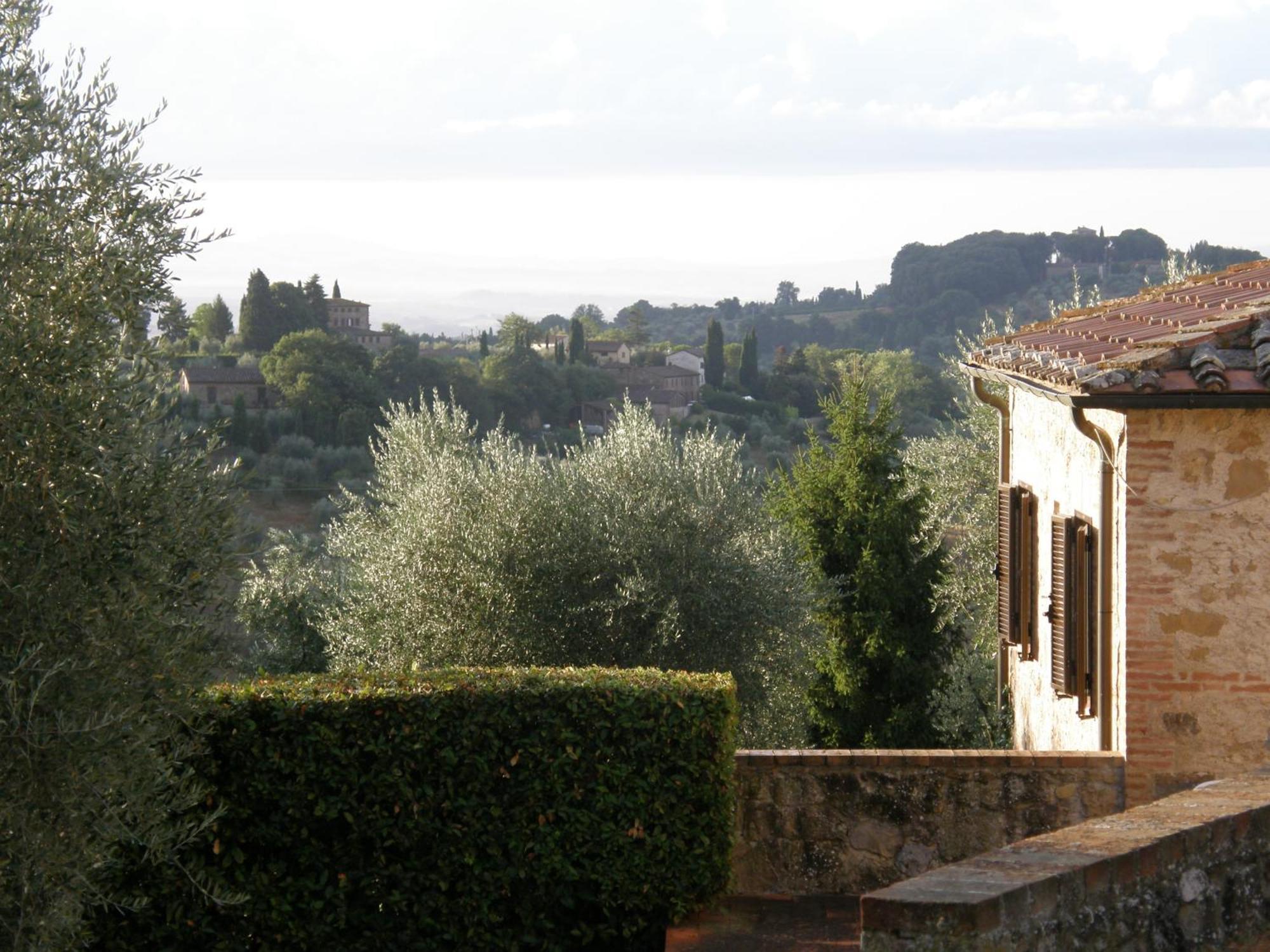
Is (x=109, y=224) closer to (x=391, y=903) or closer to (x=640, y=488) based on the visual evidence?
(x=391, y=903)

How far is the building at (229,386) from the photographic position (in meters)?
51.4

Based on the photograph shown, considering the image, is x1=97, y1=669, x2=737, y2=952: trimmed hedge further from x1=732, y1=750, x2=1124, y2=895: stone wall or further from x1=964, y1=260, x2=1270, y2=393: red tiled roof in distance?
x1=964, y1=260, x2=1270, y2=393: red tiled roof in distance

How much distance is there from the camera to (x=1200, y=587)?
21.6 ft

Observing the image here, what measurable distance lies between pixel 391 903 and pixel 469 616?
6694 millimetres

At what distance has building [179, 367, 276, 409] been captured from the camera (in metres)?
51.4

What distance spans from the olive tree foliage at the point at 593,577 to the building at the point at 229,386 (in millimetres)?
39177

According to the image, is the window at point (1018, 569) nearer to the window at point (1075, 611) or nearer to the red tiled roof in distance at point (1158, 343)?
the red tiled roof in distance at point (1158, 343)

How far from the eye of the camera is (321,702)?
6230mm

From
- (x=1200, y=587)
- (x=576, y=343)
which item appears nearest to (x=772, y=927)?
(x=1200, y=587)

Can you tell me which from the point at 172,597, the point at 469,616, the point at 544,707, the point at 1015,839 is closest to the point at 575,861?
the point at 544,707

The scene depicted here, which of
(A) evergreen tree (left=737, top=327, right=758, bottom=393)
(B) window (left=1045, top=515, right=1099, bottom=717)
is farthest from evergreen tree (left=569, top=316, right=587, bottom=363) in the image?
(B) window (left=1045, top=515, right=1099, bottom=717)

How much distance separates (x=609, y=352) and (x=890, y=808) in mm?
76044

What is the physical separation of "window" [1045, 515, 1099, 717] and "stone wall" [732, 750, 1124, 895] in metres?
0.72

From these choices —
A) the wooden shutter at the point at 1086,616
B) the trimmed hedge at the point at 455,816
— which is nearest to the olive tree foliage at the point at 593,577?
the wooden shutter at the point at 1086,616
